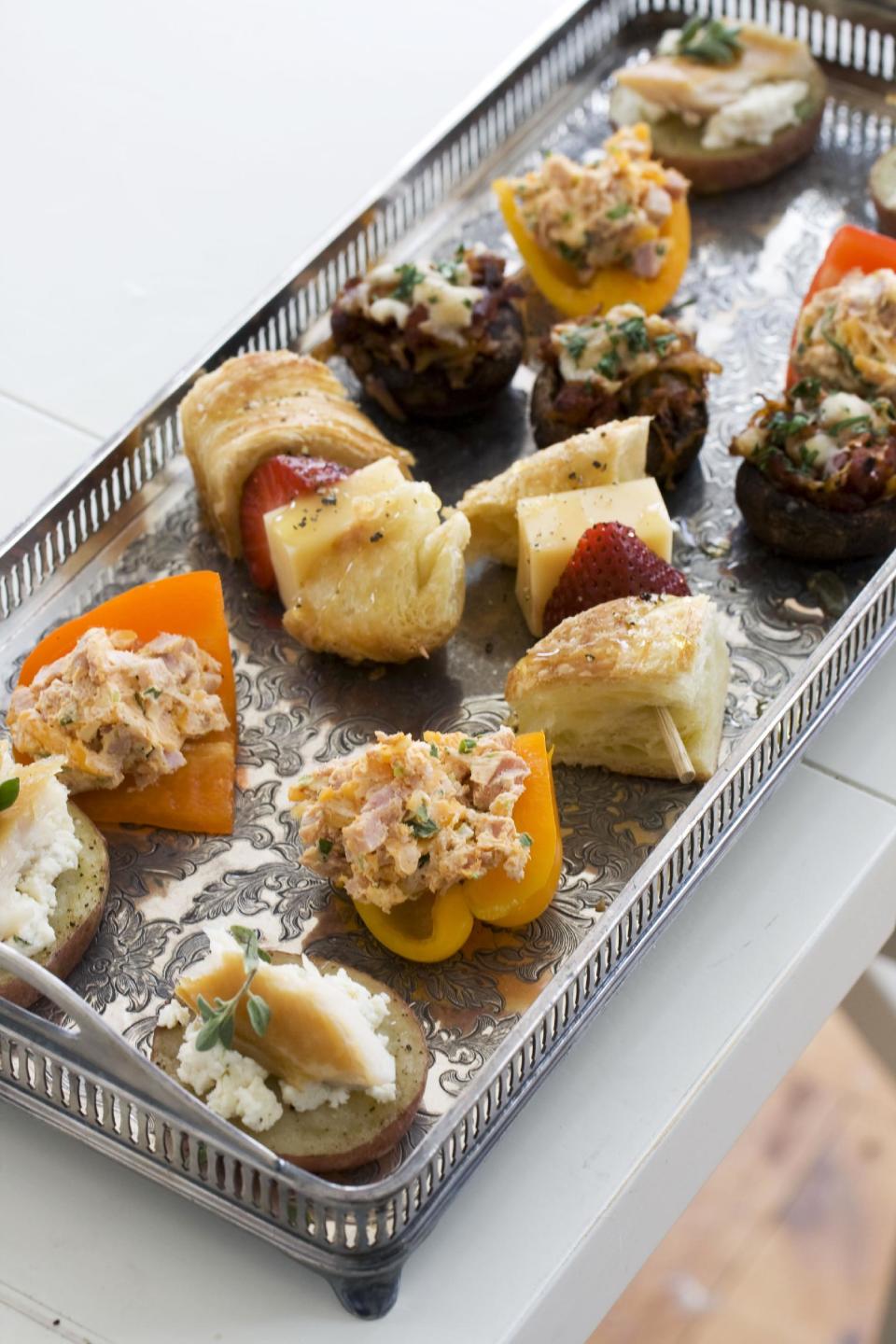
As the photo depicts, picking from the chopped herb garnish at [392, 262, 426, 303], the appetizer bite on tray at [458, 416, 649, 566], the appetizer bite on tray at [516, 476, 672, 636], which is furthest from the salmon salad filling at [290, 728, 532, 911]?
the chopped herb garnish at [392, 262, 426, 303]

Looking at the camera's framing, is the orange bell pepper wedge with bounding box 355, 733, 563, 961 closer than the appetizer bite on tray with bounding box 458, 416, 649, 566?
Yes

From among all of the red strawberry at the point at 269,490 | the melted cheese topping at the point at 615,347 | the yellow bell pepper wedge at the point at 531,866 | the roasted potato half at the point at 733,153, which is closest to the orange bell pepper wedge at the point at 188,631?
the red strawberry at the point at 269,490

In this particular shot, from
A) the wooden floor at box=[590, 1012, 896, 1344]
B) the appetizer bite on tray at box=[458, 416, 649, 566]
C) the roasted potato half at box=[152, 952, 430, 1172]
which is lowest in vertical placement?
the wooden floor at box=[590, 1012, 896, 1344]

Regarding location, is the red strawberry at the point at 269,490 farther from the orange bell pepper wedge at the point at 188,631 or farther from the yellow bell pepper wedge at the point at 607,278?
the yellow bell pepper wedge at the point at 607,278

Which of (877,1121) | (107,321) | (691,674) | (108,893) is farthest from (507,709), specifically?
(877,1121)

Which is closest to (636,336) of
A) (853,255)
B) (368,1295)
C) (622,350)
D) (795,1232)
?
(622,350)

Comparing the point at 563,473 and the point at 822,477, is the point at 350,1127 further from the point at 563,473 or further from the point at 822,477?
the point at 822,477

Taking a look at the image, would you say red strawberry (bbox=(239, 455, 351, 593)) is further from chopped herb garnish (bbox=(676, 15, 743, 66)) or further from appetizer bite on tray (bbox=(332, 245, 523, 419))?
chopped herb garnish (bbox=(676, 15, 743, 66))
